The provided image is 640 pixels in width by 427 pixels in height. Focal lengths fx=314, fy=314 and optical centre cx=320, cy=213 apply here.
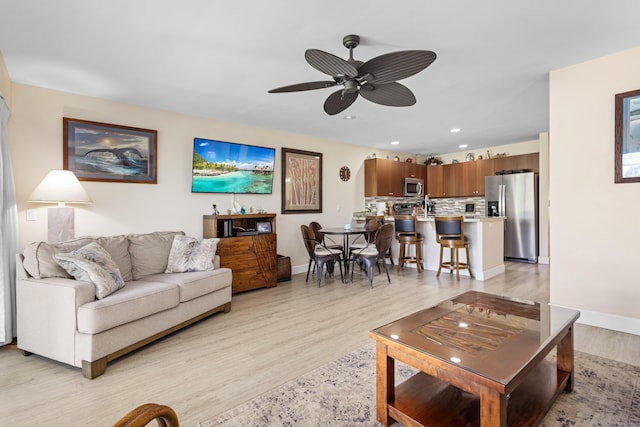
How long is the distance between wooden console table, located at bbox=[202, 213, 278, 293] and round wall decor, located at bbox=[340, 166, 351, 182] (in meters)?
2.08

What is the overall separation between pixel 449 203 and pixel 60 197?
7561mm

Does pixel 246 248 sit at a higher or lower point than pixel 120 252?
lower

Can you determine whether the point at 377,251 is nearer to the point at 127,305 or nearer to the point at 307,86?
the point at 307,86

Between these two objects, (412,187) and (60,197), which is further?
(412,187)

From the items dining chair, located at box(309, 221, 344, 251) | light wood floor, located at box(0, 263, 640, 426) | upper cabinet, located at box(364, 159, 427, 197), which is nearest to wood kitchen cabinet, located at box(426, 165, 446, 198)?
upper cabinet, located at box(364, 159, 427, 197)

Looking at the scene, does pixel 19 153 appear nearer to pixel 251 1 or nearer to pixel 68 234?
pixel 68 234

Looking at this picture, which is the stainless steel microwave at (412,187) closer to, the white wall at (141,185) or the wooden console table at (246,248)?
the white wall at (141,185)

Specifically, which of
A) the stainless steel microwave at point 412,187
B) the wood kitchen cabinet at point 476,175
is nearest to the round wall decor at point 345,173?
the stainless steel microwave at point 412,187

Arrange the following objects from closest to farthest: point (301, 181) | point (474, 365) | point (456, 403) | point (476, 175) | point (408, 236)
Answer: point (474, 365) < point (456, 403) < point (408, 236) < point (301, 181) < point (476, 175)

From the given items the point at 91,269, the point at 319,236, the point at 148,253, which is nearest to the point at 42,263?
the point at 91,269

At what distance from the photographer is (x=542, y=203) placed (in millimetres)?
6066

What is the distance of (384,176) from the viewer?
6.84 meters

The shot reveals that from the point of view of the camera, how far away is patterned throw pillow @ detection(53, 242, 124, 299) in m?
2.44

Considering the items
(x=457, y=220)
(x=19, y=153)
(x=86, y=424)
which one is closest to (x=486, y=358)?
(x=86, y=424)
